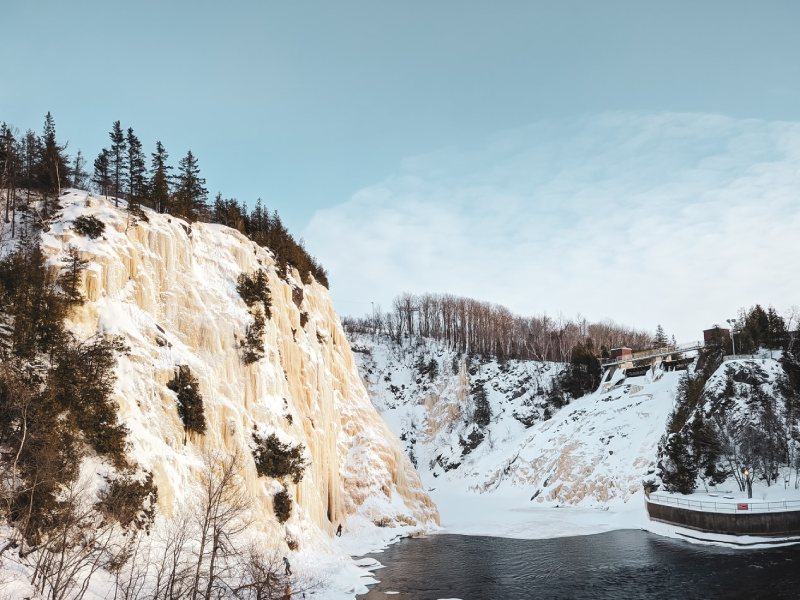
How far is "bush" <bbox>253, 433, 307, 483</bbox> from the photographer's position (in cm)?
3547

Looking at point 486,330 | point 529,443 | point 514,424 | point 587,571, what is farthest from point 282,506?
point 486,330

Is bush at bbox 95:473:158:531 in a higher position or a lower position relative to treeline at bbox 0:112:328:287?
lower

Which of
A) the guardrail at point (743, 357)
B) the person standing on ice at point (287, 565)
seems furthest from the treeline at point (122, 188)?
the guardrail at point (743, 357)

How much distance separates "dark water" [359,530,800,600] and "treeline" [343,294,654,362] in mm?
66440

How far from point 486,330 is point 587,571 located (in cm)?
8472

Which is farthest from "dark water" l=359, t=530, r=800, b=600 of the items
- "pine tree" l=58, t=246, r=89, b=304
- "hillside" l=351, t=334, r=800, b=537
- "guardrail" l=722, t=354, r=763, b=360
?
"guardrail" l=722, t=354, r=763, b=360

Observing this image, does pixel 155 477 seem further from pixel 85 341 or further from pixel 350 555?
pixel 350 555

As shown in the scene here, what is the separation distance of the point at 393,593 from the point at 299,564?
6433 mm

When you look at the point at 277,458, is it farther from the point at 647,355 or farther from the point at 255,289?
the point at 647,355

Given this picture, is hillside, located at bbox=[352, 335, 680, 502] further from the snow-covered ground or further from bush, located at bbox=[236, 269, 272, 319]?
bush, located at bbox=[236, 269, 272, 319]

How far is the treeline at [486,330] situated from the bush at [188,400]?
3132 inches

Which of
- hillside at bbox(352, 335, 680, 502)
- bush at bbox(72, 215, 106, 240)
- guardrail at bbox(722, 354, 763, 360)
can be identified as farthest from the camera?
hillside at bbox(352, 335, 680, 502)

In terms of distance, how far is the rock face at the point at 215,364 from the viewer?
2975 centimetres

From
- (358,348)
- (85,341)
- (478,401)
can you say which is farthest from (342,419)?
(358,348)
